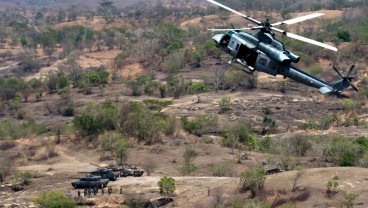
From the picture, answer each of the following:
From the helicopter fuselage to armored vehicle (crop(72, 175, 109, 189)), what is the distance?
49.1 feet

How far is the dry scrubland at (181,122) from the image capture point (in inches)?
1461

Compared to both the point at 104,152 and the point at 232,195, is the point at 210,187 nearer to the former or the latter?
the point at 232,195

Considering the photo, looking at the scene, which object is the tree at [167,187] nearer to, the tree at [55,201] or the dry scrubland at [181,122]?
the dry scrubland at [181,122]

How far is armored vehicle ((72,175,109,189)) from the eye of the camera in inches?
1554

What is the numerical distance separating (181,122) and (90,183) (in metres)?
22.4

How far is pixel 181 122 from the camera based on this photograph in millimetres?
60719

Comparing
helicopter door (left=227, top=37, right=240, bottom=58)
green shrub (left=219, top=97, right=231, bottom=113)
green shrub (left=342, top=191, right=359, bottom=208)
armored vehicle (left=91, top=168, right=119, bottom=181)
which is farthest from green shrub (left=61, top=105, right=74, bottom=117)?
→ green shrub (left=342, top=191, right=359, bottom=208)

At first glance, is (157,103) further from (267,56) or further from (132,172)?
(267,56)

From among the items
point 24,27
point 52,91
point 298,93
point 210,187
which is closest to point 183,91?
point 298,93

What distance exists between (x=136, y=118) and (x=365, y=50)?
49.0 meters

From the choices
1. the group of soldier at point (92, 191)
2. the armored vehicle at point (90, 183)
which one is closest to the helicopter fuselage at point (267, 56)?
the group of soldier at point (92, 191)

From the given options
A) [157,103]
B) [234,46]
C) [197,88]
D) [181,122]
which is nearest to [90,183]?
[234,46]

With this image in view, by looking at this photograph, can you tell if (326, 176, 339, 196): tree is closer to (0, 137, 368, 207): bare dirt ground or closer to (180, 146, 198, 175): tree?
(0, 137, 368, 207): bare dirt ground

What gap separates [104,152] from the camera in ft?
168
